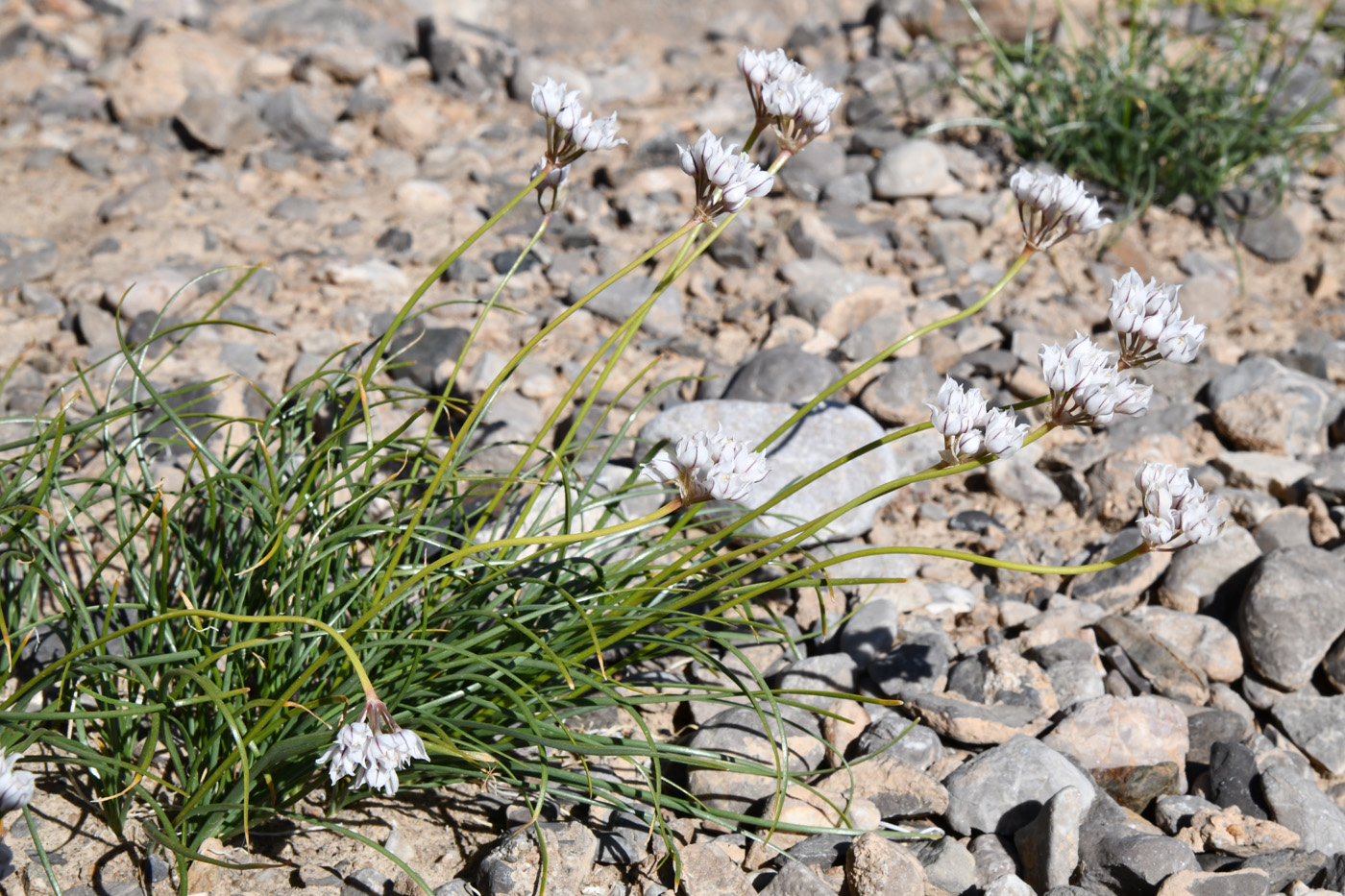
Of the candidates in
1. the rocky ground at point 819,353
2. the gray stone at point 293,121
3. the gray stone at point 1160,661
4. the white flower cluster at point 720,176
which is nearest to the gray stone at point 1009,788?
the rocky ground at point 819,353

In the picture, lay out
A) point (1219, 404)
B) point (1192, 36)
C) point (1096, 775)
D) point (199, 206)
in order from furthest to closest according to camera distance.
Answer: point (1192, 36) < point (199, 206) < point (1219, 404) < point (1096, 775)

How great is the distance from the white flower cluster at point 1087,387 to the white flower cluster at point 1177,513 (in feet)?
0.42

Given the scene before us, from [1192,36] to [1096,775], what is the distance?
4.19m

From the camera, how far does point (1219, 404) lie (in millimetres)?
3324

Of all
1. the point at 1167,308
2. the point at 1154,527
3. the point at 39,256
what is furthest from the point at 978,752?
the point at 39,256

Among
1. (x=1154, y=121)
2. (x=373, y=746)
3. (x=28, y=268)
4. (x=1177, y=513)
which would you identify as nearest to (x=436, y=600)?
(x=373, y=746)

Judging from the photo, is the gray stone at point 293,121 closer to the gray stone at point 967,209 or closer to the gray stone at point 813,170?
the gray stone at point 813,170

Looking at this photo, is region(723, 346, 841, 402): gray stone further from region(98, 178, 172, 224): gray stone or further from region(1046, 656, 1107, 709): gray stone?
region(98, 178, 172, 224): gray stone

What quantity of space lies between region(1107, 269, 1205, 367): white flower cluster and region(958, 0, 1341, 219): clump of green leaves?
2.62 metres

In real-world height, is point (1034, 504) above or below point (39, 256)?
below

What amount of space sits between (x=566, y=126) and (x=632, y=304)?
5.96 ft

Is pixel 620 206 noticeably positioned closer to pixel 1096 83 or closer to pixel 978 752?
pixel 1096 83

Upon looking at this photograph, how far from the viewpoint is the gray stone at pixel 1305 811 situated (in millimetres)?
2117

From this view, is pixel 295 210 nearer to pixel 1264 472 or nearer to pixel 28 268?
pixel 28 268
